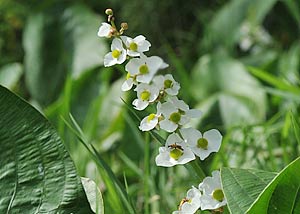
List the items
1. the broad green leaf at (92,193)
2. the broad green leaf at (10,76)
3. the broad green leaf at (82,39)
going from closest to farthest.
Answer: the broad green leaf at (92,193) < the broad green leaf at (10,76) < the broad green leaf at (82,39)

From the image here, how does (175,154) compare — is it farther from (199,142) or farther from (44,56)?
(44,56)

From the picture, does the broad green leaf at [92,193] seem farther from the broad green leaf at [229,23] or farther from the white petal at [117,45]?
the broad green leaf at [229,23]

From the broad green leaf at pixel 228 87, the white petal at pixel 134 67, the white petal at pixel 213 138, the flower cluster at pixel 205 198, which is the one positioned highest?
the white petal at pixel 134 67

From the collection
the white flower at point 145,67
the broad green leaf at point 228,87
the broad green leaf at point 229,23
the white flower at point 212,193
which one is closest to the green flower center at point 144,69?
the white flower at point 145,67

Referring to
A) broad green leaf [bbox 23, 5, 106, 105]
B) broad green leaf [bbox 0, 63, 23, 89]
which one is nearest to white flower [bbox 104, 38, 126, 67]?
broad green leaf [bbox 0, 63, 23, 89]

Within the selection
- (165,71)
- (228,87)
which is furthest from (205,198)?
(165,71)

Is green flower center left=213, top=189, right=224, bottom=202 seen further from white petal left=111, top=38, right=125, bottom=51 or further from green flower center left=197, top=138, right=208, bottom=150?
white petal left=111, top=38, right=125, bottom=51

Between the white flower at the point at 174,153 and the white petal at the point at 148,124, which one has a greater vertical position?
the white petal at the point at 148,124

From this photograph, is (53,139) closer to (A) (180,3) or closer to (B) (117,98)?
(B) (117,98)
